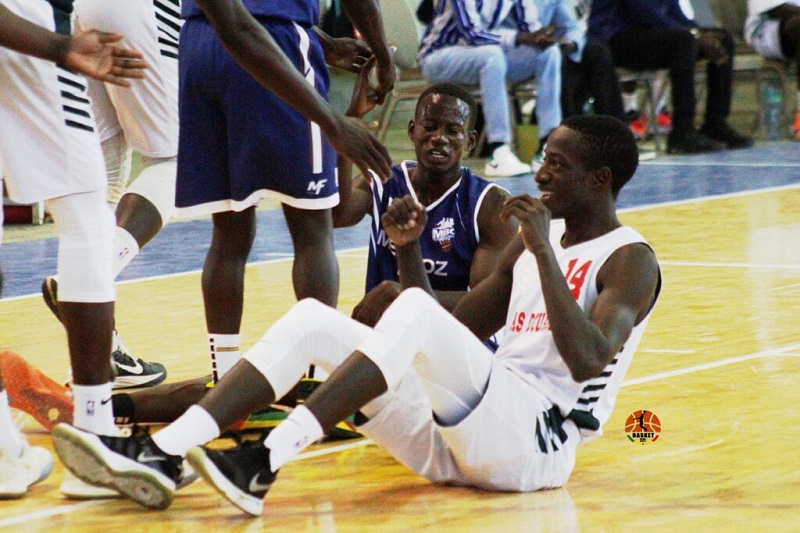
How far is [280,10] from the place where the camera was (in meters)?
4.20

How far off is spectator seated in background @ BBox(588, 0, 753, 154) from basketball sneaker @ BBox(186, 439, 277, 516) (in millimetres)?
9377

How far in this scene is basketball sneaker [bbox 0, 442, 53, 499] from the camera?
3.53 metres

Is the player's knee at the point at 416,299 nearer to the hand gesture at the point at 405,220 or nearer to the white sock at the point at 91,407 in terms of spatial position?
the hand gesture at the point at 405,220

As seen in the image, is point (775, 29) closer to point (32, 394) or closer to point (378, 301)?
point (378, 301)

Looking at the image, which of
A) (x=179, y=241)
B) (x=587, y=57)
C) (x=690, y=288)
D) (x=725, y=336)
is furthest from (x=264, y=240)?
(x=587, y=57)

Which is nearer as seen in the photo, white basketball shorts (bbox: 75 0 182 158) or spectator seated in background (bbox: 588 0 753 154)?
white basketball shorts (bbox: 75 0 182 158)

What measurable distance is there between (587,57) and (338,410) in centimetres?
904

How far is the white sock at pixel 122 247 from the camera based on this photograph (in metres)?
4.80

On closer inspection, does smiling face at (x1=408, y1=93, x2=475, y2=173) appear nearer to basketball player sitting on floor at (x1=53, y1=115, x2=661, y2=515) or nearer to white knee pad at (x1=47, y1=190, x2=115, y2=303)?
basketball player sitting on floor at (x1=53, y1=115, x2=661, y2=515)

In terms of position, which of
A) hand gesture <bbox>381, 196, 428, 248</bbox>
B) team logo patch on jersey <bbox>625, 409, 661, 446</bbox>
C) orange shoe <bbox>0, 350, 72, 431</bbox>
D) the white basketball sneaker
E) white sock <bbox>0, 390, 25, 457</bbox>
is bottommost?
the white basketball sneaker

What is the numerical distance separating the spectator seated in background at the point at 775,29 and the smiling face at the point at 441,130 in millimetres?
8775

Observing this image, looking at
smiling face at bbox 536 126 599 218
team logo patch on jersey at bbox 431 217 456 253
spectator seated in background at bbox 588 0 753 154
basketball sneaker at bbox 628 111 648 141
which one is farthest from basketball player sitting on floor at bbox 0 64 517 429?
basketball sneaker at bbox 628 111 648 141

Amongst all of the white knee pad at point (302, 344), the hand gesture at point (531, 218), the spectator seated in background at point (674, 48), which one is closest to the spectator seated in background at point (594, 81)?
the spectator seated in background at point (674, 48)

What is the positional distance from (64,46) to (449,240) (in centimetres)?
143
